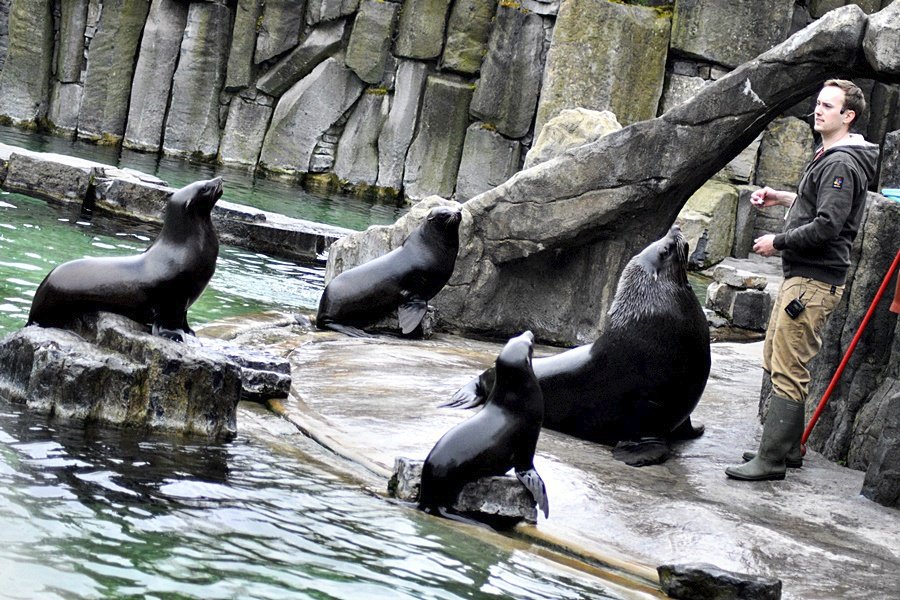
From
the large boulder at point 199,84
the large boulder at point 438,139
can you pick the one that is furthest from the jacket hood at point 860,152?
the large boulder at point 199,84

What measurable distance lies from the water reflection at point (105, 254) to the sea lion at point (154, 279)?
1340 millimetres

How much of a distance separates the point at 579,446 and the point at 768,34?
39.8 ft

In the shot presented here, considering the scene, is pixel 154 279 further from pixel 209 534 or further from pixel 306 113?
pixel 306 113

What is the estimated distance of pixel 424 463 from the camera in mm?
4203

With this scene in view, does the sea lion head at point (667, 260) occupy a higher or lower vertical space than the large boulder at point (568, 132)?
lower

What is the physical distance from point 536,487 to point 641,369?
1398mm

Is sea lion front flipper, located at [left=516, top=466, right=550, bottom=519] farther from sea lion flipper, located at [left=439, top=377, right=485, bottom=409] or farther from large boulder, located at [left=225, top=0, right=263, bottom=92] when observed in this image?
large boulder, located at [left=225, top=0, right=263, bottom=92]

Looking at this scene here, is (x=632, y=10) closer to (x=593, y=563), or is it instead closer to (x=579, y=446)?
(x=579, y=446)

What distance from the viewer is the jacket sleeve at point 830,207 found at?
4.77 m

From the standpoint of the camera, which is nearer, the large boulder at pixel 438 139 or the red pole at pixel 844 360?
the red pole at pixel 844 360

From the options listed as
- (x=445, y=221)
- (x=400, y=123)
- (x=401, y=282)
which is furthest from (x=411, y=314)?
(x=400, y=123)

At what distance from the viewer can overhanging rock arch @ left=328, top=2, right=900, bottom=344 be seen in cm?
708

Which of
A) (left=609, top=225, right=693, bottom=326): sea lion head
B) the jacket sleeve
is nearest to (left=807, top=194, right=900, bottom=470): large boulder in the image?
the jacket sleeve

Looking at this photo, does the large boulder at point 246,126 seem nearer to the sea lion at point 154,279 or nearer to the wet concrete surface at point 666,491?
the wet concrete surface at point 666,491
